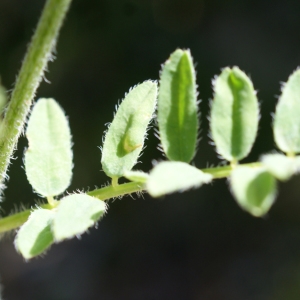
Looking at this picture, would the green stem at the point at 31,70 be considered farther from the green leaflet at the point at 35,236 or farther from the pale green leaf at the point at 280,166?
the pale green leaf at the point at 280,166

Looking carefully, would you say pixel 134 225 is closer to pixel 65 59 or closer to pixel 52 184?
pixel 65 59

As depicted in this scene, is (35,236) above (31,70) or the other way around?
the other way around

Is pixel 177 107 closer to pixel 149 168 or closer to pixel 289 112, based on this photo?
pixel 289 112

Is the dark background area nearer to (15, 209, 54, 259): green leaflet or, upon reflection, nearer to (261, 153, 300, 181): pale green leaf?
(15, 209, 54, 259): green leaflet

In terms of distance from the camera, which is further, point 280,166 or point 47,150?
point 47,150

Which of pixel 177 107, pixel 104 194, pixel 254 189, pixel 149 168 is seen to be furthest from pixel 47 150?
pixel 149 168

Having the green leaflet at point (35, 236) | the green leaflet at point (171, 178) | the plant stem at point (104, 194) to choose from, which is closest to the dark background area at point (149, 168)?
the plant stem at point (104, 194)
